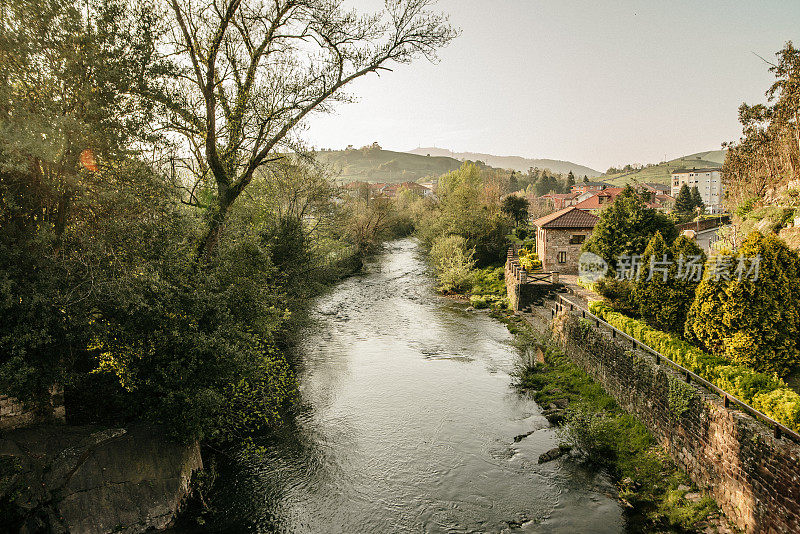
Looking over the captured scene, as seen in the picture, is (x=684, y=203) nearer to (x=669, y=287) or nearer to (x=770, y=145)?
(x=770, y=145)

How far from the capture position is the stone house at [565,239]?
28.2 meters

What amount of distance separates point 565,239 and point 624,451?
2010cm

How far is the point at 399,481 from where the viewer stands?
9.74 m

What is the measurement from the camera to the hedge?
7.20 meters

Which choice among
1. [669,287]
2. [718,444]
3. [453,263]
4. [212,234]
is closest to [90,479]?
[212,234]

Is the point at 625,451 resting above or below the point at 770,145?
below

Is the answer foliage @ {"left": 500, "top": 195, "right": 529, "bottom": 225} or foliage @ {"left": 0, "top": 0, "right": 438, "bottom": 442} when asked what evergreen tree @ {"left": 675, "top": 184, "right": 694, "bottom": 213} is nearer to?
foliage @ {"left": 500, "top": 195, "right": 529, "bottom": 225}

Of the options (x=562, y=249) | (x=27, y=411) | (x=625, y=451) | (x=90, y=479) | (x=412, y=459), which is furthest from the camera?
(x=562, y=249)

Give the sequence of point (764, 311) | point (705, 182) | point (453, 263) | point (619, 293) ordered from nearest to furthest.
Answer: point (764, 311), point (619, 293), point (453, 263), point (705, 182)

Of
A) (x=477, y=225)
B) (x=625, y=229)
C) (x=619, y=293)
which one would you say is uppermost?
(x=477, y=225)

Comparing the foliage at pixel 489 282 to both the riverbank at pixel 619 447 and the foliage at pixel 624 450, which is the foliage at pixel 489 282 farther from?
the foliage at pixel 624 450

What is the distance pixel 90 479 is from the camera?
25.8ft

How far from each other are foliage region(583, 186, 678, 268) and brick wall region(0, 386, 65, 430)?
21945 millimetres

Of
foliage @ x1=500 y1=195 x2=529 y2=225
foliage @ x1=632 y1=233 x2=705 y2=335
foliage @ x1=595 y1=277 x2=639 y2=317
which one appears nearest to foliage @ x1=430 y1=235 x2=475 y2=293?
foliage @ x1=595 y1=277 x2=639 y2=317
